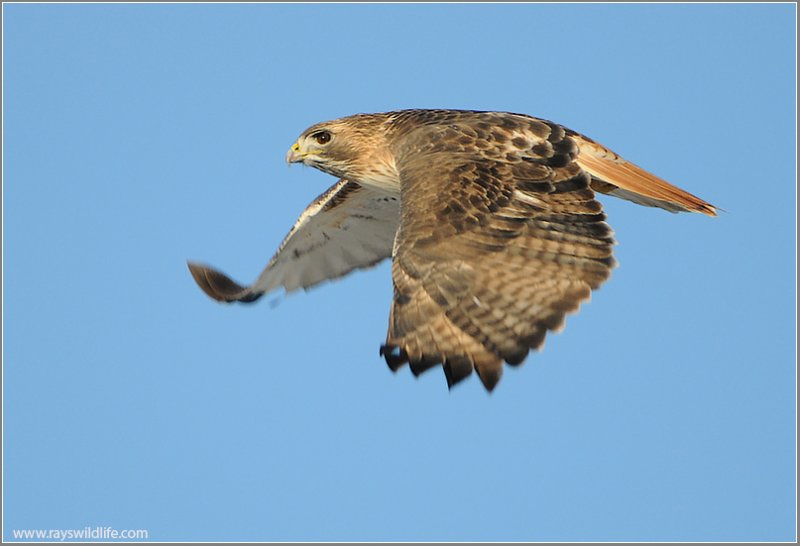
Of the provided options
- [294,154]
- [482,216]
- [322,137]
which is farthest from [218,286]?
[482,216]

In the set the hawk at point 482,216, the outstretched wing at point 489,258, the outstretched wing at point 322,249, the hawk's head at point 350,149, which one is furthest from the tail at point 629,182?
the outstretched wing at point 322,249

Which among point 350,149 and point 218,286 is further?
point 218,286

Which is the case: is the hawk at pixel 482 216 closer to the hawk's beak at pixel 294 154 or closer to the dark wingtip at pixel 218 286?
the hawk's beak at pixel 294 154

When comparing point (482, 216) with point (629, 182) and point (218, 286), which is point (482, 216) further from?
point (218, 286)

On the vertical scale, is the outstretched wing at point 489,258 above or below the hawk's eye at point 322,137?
below

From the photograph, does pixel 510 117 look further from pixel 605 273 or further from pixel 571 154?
pixel 605 273

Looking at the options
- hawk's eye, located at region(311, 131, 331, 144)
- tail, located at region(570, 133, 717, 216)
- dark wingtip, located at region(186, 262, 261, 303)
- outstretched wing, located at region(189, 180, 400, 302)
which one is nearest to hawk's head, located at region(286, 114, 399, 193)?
hawk's eye, located at region(311, 131, 331, 144)

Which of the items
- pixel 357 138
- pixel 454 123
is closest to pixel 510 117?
pixel 454 123
